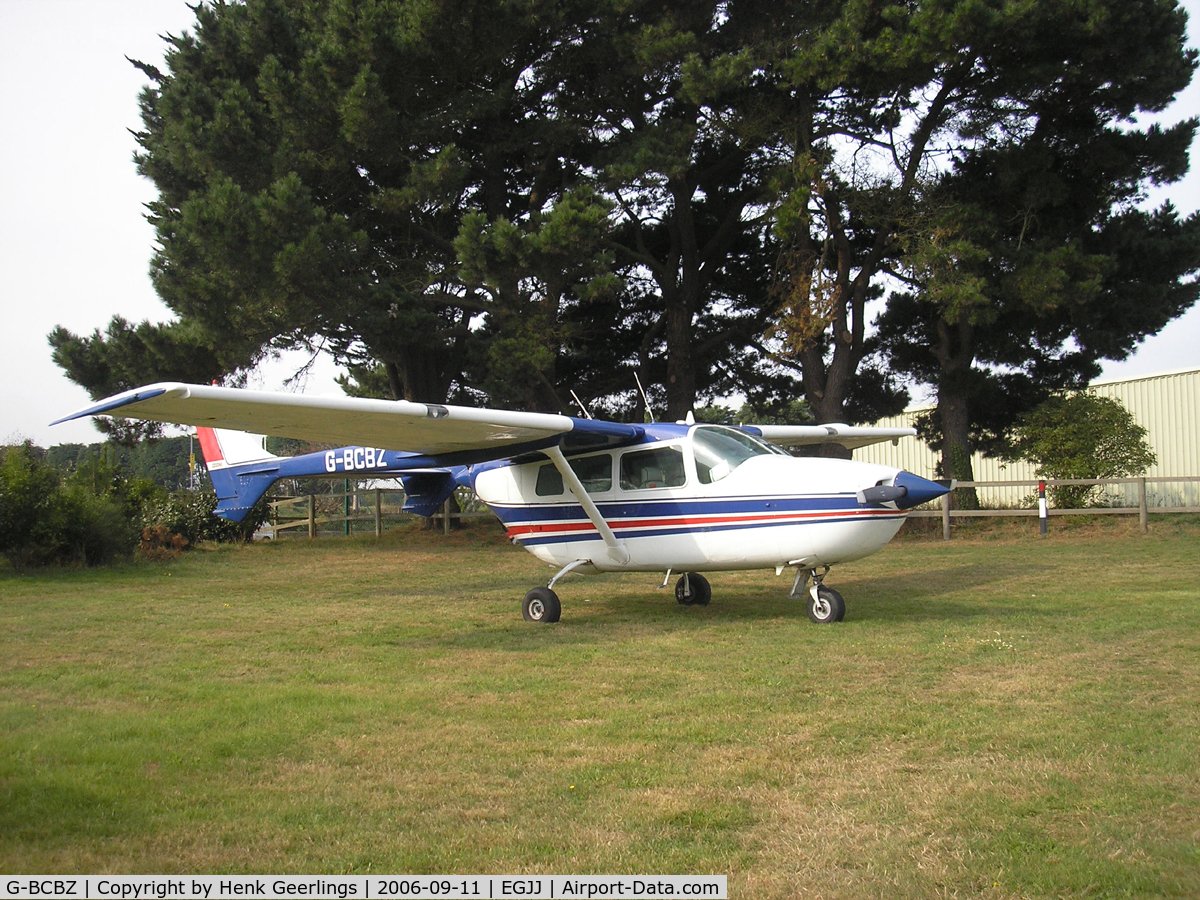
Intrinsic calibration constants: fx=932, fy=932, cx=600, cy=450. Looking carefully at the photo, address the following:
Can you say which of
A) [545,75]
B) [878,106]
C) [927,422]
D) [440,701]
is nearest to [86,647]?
[440,701]

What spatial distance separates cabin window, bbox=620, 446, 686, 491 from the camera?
10453mm

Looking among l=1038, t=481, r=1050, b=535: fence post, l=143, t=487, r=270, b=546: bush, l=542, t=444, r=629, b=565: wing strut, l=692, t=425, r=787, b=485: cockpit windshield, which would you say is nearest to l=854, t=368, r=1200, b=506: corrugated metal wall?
l=1038, t=481, r=1050, b=535: fence post

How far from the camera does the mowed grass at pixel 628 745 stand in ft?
11.9

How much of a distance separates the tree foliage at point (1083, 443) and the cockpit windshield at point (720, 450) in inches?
560

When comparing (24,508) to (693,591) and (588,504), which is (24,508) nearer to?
(588,504)

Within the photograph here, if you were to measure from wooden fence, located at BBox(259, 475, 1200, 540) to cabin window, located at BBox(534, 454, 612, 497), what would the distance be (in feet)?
24.1

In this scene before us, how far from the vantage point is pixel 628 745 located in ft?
16.9

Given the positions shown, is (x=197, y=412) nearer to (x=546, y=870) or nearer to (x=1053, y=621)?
(x=546, y=870)

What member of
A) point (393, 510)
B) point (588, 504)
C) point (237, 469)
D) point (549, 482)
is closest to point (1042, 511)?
point (549, 482)

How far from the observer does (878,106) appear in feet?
72.0

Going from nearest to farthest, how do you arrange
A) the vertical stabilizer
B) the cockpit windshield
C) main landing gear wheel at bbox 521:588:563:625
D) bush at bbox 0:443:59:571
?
the cockpit windshield
main landing gear wheel at bbox 521:588:563:625
the vertical stabilizer
bush at bbox 0:443:59:571

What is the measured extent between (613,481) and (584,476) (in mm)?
472

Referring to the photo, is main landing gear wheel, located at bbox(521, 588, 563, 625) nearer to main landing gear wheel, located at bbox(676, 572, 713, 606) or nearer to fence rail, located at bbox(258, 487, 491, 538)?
main landing gear wheel, located at bbox(676, 572, 713, 606)

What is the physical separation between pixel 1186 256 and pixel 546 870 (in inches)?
944
